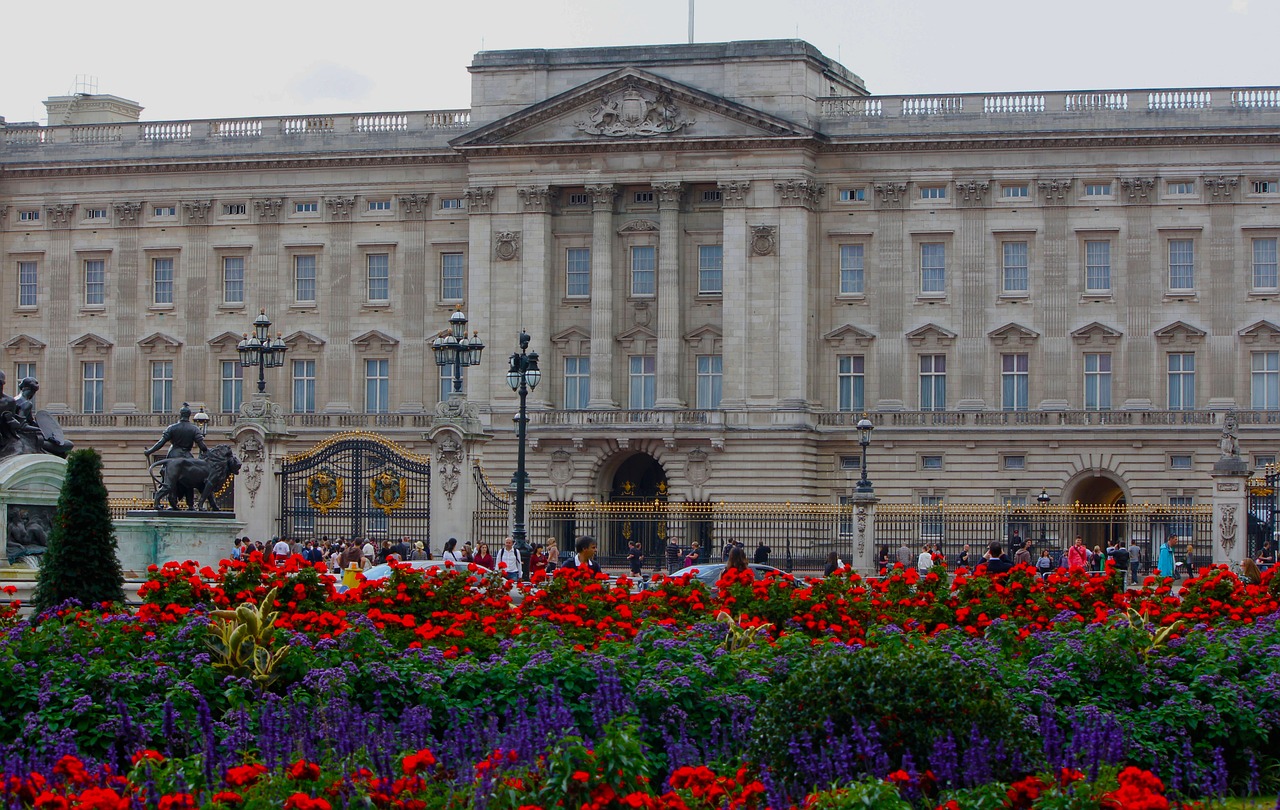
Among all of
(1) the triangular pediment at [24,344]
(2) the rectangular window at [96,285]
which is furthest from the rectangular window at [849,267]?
(1) the triangular pediment at [24,344]

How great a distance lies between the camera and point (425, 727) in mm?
18156

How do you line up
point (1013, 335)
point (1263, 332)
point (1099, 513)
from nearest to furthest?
point (1099, 513), point (1263, 332), point (1013, 335)

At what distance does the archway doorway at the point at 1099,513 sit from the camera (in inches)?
2269

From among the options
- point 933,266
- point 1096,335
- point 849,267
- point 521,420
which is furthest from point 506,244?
point 521,420

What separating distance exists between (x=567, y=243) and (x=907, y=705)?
54755 mm

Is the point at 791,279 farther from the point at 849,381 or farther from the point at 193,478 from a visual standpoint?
the point at 193,478

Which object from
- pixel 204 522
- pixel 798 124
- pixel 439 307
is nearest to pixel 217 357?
pixel 439 307

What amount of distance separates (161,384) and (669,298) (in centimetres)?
1799

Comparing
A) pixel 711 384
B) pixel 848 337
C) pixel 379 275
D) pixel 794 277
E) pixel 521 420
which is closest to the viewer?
pixel 521 420

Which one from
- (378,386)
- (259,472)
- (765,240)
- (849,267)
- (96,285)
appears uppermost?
(765,240)

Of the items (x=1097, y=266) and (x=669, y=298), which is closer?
(x=1097, y=266)

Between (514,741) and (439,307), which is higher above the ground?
(439,307)

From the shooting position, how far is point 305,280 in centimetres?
7275

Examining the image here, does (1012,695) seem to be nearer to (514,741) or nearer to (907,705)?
(907,705)
